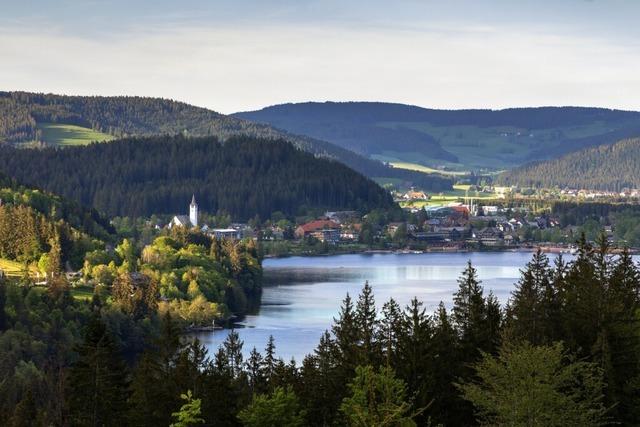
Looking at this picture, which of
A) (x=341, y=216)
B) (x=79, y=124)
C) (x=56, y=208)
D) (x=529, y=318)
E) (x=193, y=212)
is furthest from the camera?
(x=79, y=124)

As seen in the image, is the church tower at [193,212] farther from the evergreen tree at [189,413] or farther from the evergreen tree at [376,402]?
the evergreen tree at [376,402]

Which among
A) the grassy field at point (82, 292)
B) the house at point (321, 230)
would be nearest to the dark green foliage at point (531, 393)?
the grassy field at point (82, 292)

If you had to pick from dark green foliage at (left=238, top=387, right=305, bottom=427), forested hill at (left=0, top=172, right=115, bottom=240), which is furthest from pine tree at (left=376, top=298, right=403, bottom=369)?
forested hill at (left=0, top=172, right=115, bottom=240)

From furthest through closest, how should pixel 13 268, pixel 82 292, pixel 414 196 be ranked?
pixel 414 196, pixel 13 268, pixel 82 292

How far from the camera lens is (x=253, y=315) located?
2229 inches

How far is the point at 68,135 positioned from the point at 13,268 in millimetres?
115838

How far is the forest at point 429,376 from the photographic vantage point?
19.3 m

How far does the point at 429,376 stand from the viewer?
74.5 ft

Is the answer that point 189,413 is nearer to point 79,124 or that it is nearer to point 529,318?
point 529,318

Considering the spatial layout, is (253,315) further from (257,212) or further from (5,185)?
(257,212)

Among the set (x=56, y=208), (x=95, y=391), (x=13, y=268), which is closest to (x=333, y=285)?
(x=56, y=208)

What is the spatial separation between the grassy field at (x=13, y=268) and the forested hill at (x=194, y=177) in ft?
203

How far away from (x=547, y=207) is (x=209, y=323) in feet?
312

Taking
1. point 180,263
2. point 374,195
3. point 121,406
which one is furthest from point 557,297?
point 374,195
